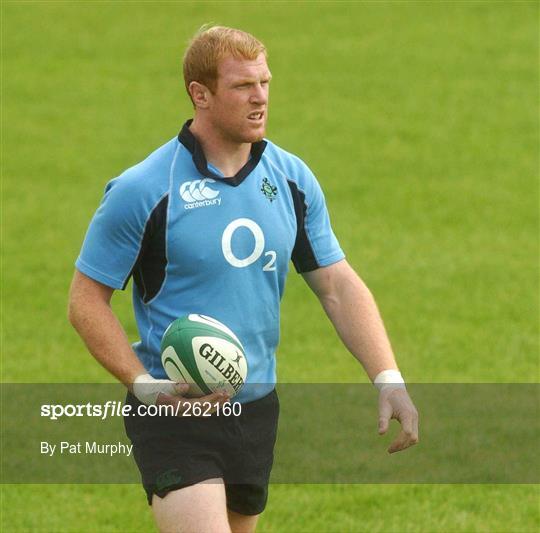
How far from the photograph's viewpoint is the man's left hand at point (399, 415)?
277 inches

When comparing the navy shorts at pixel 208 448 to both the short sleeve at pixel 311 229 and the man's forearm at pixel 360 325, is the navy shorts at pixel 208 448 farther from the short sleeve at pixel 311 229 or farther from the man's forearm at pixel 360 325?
the short sleeve at pixel 311 229

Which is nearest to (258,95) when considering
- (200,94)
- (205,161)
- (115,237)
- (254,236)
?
(200,94)

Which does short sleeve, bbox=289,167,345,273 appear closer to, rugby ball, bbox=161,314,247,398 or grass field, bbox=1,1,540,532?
rugby ball, bbox=161,314,247,398

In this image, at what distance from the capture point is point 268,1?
2864 cm

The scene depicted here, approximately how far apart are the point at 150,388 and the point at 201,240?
0.70 m

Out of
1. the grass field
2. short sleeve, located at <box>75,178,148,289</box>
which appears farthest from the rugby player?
the grass field

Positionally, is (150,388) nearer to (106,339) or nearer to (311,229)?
(106,339)

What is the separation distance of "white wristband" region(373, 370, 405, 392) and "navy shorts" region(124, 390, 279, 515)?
1.83 ft

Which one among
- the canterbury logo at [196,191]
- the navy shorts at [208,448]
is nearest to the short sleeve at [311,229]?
the canterbury logo at [196,191]

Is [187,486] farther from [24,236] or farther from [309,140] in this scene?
[309,140]

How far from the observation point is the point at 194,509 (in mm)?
6906

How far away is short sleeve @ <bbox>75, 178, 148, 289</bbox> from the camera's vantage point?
275 inches

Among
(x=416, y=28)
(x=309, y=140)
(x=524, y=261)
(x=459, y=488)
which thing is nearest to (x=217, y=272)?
(x=459, y=488)

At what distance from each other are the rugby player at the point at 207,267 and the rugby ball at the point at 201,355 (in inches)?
3.1
